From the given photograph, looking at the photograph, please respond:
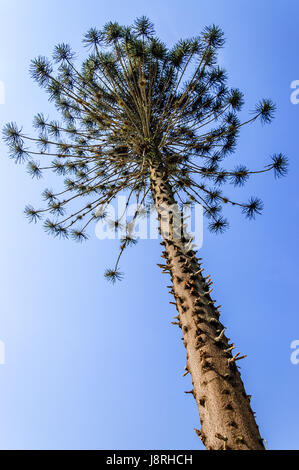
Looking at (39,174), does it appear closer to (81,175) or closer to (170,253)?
(81,175)

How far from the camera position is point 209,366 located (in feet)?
8.35

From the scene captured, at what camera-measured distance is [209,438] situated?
2.15 metres

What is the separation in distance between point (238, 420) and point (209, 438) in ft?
0.86

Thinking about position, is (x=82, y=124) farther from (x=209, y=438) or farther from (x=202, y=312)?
(x=209, y=438)

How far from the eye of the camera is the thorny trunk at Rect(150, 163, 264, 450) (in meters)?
2.10

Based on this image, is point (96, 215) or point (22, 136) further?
point (96, 215)

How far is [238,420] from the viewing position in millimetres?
2154

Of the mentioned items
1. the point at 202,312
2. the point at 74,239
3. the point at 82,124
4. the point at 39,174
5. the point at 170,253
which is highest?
the point at 82,124

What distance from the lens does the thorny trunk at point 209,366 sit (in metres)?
2.10
